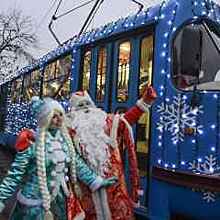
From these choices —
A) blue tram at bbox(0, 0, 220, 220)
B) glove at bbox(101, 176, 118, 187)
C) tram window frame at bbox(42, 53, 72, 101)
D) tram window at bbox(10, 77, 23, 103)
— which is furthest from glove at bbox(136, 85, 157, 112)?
tram window at bbox(10, 77, 23, 103)

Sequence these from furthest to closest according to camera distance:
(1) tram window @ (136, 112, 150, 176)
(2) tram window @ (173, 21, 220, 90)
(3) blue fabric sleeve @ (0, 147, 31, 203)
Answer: (1) tram window @ (136, 112, 150, 176), (2) tram window @ (173, 21, 220, 90), (3) blue fabric sleeve @ (0, 147, 31, 203)

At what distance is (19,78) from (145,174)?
1028 cm

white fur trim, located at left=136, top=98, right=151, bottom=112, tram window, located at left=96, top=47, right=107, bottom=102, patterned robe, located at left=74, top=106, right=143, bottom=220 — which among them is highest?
tram window, located at left=96, top=47, right=107, bottom=102

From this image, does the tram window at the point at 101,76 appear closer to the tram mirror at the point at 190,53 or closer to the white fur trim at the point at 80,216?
the tram mirror at the point at 190,53

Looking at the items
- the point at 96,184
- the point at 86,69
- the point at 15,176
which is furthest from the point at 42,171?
the point at 86,69

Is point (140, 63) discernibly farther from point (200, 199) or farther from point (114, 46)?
point (200, 199)

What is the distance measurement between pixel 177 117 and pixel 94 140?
1.24m

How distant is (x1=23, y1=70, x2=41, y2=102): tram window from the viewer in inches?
513

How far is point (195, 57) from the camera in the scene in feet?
20.6

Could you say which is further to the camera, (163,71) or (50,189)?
(163,71)

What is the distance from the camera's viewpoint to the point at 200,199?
18.6 feet

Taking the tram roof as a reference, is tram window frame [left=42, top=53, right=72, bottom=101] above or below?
below

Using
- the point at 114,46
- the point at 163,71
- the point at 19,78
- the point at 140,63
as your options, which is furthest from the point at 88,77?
the point at 19,78

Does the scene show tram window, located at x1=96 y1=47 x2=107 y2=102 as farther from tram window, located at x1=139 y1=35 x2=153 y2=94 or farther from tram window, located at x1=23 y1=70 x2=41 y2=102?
tram window, located at x1=23 y1=70 x2=41 y2=102
